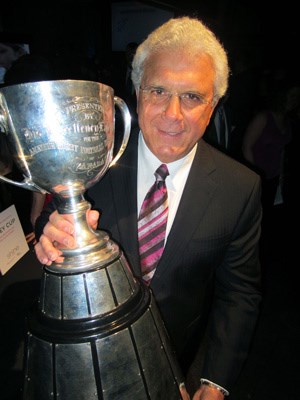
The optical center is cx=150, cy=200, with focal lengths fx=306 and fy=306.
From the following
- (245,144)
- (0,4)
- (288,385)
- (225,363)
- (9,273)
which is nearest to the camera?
(225,363)

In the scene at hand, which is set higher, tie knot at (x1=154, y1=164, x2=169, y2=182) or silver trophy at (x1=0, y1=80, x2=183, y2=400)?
silver trophy at (x1=0, y1=80, x2=183, y2=400)

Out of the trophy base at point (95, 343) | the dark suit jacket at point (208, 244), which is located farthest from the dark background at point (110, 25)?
the trophy base at point (95, 343)

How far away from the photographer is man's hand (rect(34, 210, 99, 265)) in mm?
535

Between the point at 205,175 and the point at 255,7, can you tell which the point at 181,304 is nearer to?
the point at 205,175

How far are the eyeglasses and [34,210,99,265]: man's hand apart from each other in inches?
22.4

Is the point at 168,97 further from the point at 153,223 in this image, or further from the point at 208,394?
the point at 208,394

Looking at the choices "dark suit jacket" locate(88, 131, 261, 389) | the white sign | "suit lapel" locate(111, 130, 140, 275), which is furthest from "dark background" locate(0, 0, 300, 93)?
"dark suit jacket" locate(88, 131, 261, 389)

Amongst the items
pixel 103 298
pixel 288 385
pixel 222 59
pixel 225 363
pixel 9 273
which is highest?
pixel 222 59

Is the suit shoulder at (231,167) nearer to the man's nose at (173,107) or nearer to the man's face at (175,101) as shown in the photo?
the man's face at (175,101)

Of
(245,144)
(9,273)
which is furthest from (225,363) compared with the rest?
(245,144)

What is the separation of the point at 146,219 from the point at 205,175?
0.29 metres

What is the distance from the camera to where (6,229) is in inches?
54.1

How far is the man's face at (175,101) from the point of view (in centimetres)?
94

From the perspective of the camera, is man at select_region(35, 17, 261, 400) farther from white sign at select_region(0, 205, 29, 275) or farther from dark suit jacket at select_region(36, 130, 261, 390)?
white sign at select_region(0, 205, 29, 275)
